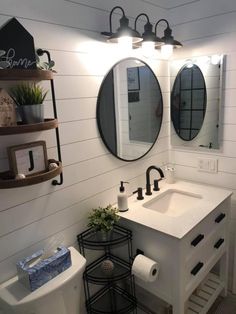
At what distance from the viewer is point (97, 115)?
5.08 ft

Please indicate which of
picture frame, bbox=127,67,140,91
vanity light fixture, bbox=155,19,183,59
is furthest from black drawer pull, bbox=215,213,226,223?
vanity light fixture, bbox=155,19,183,59

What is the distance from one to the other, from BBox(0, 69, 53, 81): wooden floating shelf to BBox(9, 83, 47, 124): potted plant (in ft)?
0.16

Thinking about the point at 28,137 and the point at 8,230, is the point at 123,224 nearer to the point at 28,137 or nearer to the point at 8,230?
the point at 8,230

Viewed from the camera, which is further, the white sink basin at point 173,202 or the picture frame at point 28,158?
the white sink basin at point 173,202

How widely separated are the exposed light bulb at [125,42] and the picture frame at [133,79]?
236mm

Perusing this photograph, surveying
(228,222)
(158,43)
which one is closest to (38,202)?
(158,43)

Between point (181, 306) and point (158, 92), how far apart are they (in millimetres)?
1438

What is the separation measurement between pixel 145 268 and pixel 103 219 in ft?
1.14

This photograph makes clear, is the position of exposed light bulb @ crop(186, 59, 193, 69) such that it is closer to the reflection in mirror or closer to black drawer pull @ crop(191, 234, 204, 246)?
the reflection in mirror

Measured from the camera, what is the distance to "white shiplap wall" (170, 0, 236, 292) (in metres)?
1.71

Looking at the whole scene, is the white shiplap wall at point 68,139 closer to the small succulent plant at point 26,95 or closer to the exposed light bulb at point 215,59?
the small succulent plant at point 26,95

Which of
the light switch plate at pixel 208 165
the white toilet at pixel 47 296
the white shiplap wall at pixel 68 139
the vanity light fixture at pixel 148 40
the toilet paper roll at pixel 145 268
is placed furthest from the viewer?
the light switch plate at pixel 208 165

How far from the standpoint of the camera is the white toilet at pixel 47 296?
3.67 feet

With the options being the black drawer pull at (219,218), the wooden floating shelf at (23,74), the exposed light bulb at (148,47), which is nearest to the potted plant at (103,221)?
the black drawer pull at (219,218)
